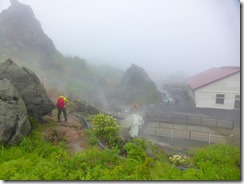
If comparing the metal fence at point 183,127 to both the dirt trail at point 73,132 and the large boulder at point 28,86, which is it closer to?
the dirt trail at point 73,132

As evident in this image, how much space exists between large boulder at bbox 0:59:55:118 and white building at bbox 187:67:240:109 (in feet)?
12.4

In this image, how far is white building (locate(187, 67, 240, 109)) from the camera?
12.7ft

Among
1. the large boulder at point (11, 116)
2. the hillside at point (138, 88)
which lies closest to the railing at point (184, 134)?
the hillside at point (138, 88)

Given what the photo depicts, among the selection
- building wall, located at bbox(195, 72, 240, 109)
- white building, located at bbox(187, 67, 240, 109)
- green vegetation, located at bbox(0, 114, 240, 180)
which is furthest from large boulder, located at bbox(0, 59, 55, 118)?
building wall, located at bbox(195, 72, 240, 109)

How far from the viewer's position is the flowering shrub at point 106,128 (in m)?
4.79

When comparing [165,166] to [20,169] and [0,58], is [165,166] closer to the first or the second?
[20,169]

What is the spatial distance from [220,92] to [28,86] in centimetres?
453

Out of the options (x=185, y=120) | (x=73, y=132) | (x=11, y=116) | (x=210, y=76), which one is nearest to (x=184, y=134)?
(x=185, y=120)

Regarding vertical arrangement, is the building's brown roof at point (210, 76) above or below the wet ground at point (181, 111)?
above

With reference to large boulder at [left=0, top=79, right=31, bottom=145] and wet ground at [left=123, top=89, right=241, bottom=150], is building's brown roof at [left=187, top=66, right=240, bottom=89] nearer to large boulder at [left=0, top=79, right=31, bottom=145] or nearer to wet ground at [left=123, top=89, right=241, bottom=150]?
wet ground at [left=123, top=89, right=241, bottom=150]

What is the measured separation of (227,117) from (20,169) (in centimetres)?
375

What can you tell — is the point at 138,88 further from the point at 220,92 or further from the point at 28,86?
the point at 28,86

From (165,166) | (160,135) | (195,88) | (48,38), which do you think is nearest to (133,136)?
(160,135)

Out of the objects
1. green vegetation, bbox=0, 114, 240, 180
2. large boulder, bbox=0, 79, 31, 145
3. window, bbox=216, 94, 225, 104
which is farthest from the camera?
large boulder, bbox=0, 79, 31, 145
